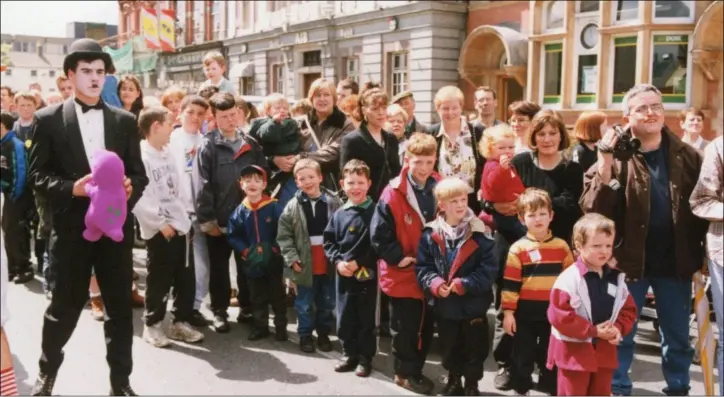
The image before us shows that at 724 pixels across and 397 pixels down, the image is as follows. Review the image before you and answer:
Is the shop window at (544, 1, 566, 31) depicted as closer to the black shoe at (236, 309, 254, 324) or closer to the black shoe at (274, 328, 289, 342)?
the black shoe at (236, 309, 254, 324)

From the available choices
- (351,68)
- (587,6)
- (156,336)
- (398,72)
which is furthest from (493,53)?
(156,336)

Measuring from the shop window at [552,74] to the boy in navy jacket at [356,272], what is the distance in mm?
A: 14024

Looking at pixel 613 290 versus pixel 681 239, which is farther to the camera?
pixel 681 239

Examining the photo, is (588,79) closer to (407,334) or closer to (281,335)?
(281,335)

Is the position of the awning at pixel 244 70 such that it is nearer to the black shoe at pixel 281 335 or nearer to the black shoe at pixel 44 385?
the black shoe at pixel 281 335

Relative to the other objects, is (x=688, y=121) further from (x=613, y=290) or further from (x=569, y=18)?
(x=569, y=18)

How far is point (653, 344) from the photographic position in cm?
585

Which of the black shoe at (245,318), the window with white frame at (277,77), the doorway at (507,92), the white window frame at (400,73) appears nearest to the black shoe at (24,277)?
the black shoe at (245,318)

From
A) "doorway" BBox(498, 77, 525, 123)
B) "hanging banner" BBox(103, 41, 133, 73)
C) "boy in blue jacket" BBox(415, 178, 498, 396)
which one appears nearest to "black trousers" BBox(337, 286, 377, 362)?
"boy in blue jacket" BBox(415, 178, 498, 396)

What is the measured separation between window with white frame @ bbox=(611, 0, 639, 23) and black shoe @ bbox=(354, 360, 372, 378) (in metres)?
13.9

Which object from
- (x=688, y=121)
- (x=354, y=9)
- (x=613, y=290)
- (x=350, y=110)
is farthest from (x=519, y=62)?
(x=613, y=290)

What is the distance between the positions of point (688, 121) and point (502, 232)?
403 centimetres

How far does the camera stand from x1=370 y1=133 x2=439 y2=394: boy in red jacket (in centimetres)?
470

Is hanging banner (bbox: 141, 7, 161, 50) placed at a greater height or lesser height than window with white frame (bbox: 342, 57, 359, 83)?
greater
